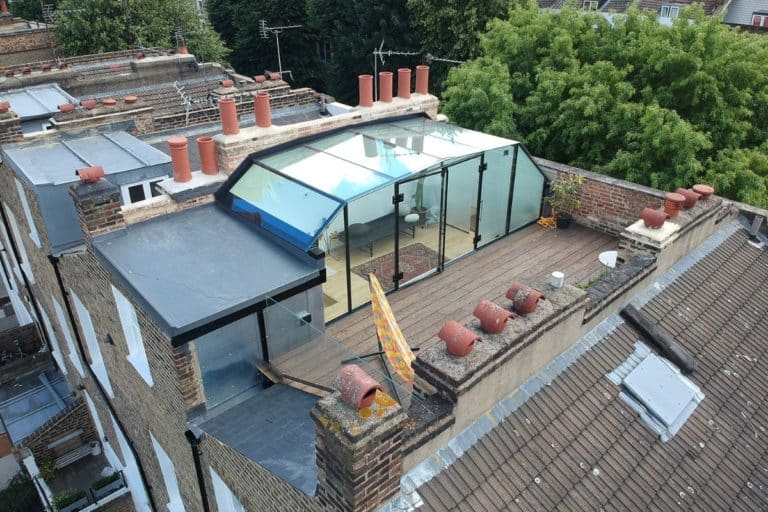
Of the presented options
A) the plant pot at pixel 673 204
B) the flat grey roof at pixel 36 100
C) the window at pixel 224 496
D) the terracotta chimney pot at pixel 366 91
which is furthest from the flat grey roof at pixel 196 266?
the flat grey roof at pixel 36 100

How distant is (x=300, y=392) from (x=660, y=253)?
601cm

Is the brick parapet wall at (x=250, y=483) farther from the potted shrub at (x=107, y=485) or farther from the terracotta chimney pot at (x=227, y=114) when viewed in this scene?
the potted shrub at (x=107, y=485)

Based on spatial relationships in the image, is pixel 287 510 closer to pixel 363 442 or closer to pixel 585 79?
pixel 363 442

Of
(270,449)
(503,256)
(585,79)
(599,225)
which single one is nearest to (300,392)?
(270,449)

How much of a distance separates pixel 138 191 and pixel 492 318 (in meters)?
7.64

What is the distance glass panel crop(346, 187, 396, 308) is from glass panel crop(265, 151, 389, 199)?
0.18 metres

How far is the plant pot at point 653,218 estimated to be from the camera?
896 centimetres

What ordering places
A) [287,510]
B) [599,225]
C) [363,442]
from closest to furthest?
[363,442]
[287,510]
[599,225]

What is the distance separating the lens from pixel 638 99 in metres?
16.0

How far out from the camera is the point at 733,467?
23.7ft

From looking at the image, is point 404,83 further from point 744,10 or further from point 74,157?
point 744,10

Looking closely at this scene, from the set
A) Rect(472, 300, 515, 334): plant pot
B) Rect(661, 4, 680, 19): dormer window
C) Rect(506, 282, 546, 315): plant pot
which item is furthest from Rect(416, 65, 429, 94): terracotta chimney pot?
Rect(661, 4, 680, 19): dormer window

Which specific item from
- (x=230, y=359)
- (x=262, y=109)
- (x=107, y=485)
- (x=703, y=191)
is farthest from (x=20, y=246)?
(x=703, y=191)

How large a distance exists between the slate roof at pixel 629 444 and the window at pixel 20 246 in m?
12.9
